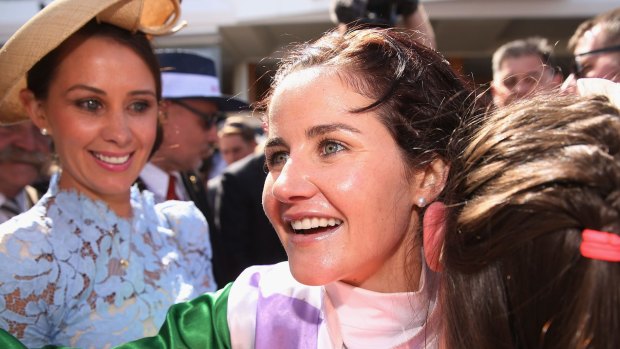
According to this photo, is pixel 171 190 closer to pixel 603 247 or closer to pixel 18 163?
pixel 18 163

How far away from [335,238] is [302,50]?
51 centimetres

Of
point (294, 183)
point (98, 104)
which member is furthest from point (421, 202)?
point (98, 104)

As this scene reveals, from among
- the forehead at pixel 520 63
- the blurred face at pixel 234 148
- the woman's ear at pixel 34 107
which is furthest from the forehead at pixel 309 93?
the blurred face at pixel 234 148

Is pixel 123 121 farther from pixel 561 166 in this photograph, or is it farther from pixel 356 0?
pixel 561 166

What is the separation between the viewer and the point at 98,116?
195 centimetres

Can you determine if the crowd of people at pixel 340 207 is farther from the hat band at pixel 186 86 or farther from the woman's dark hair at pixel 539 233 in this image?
the hat band at pixel 186 86

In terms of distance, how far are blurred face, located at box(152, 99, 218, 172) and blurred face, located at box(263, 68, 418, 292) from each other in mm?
1766

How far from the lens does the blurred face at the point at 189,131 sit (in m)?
3.23

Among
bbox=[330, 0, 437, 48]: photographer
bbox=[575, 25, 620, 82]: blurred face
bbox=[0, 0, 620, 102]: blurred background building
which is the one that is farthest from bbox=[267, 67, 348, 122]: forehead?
bbox=[0, 0, 620, 102]: blurred background building

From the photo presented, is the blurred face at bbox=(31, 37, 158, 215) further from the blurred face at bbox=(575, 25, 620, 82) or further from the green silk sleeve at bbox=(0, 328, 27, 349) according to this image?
the blurred face at bbox=(575, 25, 620, 82)

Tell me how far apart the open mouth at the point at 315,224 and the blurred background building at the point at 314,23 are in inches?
299

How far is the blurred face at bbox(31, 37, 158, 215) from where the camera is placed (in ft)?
6.24

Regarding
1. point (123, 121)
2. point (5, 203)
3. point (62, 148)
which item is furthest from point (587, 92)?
point (5, 203)

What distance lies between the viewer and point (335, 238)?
4.52 feet
